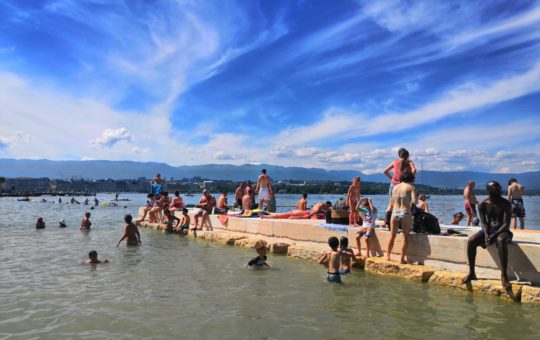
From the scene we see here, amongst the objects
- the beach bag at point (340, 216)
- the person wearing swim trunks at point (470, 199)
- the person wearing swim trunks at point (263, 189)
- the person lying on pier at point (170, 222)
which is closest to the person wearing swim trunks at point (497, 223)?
the beach bag at point (340, 216)

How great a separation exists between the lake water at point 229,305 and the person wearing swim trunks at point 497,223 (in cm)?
80

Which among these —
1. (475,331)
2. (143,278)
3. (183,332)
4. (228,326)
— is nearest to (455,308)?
(475,331)

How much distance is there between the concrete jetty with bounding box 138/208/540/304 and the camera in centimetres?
765

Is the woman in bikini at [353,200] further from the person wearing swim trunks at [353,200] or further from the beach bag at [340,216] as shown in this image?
the beach bag at [340,216]

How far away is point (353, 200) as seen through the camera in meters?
13.3

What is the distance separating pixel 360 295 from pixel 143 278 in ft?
16.3

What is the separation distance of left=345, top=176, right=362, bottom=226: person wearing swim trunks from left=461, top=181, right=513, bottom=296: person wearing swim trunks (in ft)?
15.9

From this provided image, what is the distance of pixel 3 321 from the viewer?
662cm

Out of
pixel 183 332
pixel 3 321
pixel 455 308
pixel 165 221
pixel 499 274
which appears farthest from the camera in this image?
pixel 165 221

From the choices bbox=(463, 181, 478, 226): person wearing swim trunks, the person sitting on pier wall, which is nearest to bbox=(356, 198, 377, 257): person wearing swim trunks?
bbox=(463, 181, 478, 226): person wearing swim trunks

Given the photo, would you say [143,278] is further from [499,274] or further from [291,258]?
[499,274]

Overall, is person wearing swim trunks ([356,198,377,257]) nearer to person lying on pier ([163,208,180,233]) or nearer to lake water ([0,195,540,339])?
lake water ([0,195,540,339])

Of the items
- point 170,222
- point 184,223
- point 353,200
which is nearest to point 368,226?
point 353,200

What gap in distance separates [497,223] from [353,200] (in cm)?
587
